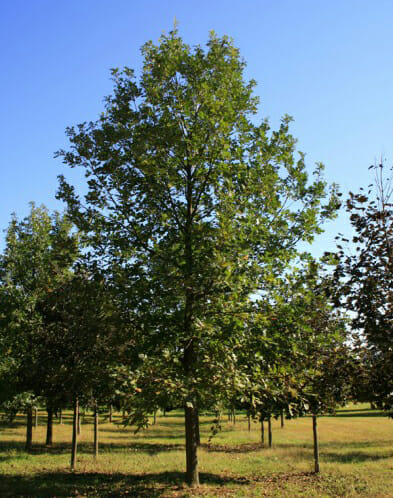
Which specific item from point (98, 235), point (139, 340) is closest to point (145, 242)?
point (98, 235)

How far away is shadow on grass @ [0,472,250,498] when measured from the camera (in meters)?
12.2

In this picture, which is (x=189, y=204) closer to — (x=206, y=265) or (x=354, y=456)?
(x=206, y=265)

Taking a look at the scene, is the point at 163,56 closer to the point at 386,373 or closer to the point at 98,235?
the point at 98,235

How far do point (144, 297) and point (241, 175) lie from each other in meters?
4.36

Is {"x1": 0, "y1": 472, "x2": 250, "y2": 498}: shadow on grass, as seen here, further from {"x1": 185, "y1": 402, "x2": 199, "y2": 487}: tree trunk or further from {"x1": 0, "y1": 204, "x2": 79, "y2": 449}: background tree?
{"x1": 0, "y1": 204, "x2": 79, "y2": 449}: background tree

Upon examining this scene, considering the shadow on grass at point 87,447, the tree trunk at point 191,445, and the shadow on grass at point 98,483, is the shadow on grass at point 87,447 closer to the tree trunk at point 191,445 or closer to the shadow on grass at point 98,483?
the shadow on grass at point 98,483

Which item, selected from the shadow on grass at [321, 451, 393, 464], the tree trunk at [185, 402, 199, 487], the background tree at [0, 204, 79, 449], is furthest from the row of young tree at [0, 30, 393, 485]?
the shadow on grass at [321, 451, 393, 464]

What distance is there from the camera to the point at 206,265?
9.65 meters

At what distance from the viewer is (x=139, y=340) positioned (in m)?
11.9

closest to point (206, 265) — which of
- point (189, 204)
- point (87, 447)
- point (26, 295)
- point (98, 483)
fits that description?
point (189, 204)

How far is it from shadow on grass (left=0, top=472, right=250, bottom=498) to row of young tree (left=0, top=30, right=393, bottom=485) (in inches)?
73.2

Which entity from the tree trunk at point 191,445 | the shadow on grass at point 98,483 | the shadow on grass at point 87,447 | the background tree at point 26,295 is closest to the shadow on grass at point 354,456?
the shadow on grass at point 98,483

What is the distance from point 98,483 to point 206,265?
946 cm

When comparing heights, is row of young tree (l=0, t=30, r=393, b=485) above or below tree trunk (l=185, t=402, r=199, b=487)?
above
